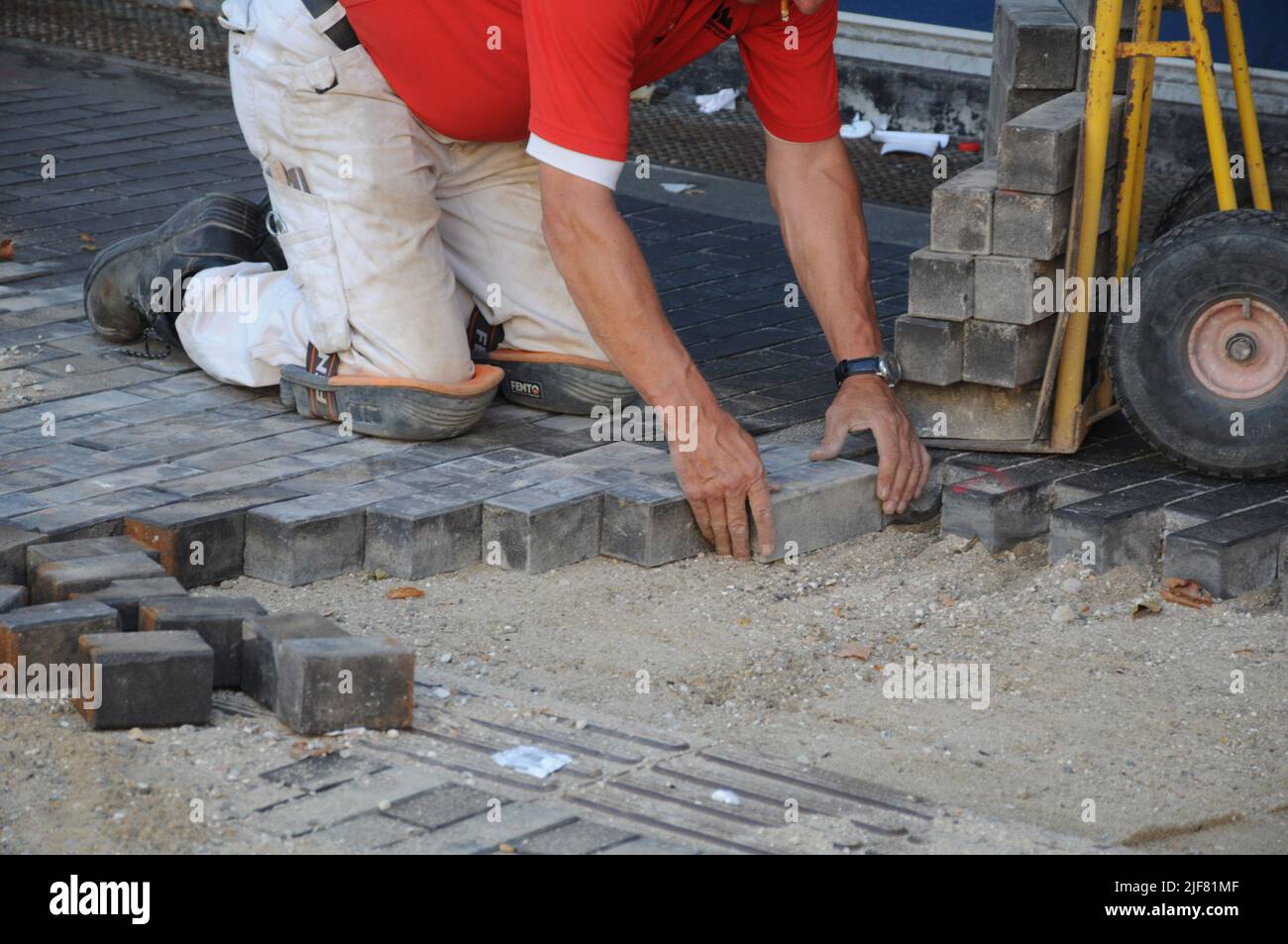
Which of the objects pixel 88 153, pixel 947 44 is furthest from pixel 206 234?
pixel 947 44

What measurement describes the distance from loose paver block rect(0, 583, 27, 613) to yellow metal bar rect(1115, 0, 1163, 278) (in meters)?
2.60

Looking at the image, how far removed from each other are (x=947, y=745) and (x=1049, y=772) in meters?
0.18

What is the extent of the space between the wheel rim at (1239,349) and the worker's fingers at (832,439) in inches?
30.9

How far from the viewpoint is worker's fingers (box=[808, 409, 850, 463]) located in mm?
3971

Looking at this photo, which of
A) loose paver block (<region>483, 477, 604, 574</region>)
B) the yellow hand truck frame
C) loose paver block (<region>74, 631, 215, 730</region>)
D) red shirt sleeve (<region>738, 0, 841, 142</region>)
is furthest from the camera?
red shirt sleeve (<region>738, 0, 841, 142</region>)

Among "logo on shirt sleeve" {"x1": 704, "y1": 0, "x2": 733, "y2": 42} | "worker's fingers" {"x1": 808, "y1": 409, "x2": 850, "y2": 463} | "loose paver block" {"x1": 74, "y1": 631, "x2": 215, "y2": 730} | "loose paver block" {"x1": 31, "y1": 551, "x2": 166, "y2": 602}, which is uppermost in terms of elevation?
"logo on shirt sleeve" {"x1": 704, "y1": 0, "x2": 733, "y2": 42}

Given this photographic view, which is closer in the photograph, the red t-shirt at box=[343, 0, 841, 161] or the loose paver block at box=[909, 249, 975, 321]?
the red t-shirt at box=[343, 0, 841, 161]

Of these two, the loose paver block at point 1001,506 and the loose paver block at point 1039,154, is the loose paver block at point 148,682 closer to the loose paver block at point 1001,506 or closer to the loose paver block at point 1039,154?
the loose paver block at point 1001,506

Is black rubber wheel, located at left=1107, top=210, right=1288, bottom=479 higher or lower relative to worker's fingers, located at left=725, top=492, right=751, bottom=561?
higher

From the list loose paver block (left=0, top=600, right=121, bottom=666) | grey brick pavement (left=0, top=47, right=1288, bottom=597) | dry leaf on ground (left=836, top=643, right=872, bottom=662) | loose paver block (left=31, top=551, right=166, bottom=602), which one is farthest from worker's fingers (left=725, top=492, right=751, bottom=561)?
loose paver block (left=0, top=600, right=121, bottom=666)

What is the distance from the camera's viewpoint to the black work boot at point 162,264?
4613 millimetres

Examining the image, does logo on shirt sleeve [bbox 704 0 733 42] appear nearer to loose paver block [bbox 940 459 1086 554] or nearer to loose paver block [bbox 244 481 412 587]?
loose paver block [bbox 940 459 1086 554]

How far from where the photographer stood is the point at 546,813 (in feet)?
8.57

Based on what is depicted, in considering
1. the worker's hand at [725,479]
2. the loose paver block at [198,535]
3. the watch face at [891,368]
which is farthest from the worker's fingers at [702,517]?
the loose paver block at [198,535]
